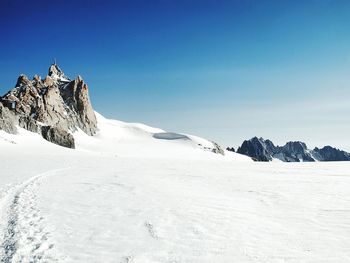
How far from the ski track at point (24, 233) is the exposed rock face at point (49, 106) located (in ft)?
207

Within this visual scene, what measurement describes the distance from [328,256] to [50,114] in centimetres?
9678

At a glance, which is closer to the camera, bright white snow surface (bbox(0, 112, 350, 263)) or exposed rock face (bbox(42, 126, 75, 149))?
bright white snow surface (bbox(0, 112, 350, 263))

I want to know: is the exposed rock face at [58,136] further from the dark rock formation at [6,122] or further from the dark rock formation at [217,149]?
the dark rock formation at [217,149]

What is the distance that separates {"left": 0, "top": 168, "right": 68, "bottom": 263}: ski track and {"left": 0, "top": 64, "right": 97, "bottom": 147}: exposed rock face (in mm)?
63106

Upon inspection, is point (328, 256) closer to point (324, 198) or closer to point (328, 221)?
point (328, 221)

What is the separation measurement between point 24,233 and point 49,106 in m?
94.4

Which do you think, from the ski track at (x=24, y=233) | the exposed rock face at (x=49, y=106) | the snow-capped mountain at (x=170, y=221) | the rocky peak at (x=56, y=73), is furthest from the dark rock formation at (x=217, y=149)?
the ski track at (x=24, y=233)

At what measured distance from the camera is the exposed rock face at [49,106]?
83000mm

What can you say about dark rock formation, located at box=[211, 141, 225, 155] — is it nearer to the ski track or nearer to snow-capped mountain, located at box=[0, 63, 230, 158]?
snow-capped mountain, located at box=[0, 63, 230, 158]

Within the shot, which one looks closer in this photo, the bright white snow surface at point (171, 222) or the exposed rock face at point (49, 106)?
the bright white snow surface at point (171, 222)

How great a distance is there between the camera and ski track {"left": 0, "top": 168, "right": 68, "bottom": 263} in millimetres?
8148

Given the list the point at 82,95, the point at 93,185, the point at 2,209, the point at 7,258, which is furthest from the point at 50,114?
the point at 7,258

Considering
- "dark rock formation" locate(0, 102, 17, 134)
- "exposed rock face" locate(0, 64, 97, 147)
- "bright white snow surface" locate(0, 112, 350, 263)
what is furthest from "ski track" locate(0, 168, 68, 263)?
"exposed rock face" locate(0, 64, 97, 147)

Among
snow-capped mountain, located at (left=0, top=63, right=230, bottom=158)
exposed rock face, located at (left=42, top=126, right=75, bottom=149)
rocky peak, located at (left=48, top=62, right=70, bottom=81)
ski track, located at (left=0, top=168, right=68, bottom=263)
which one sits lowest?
ski track, located at (left=0, top=168, right=68, bottom=263)
